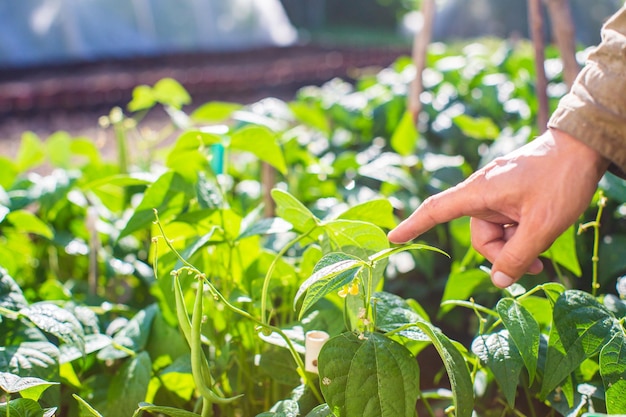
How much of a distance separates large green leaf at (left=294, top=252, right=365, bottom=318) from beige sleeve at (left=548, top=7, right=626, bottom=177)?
0.93 ft

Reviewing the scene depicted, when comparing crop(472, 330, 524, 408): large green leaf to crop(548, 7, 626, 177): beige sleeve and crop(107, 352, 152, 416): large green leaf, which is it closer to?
crop(548, 7, 626, 177): beige sleeve

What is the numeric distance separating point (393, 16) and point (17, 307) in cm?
1812

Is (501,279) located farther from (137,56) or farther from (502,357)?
(137,56)

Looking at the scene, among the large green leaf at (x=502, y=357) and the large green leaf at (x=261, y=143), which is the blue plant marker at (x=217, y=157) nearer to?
the large green leaf at (x=261, y=143)

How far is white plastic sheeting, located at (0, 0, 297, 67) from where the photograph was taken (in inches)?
275

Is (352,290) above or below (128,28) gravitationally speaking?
below

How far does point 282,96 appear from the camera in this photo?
6262 mm

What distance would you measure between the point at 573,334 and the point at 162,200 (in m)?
0.63

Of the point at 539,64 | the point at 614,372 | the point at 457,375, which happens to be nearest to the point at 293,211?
the point at 457,375

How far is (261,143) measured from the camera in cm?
120

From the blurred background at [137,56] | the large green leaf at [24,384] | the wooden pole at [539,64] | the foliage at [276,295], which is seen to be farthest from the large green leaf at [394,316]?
the blurred background at [137,56]

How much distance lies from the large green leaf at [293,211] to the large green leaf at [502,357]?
0.26 m

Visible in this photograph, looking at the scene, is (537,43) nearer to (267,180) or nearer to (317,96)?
(267,180)

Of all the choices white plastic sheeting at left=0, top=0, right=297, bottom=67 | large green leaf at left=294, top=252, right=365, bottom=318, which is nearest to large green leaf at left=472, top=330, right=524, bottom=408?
large green leaf at left=294, top=252, right=365, bottom=318
